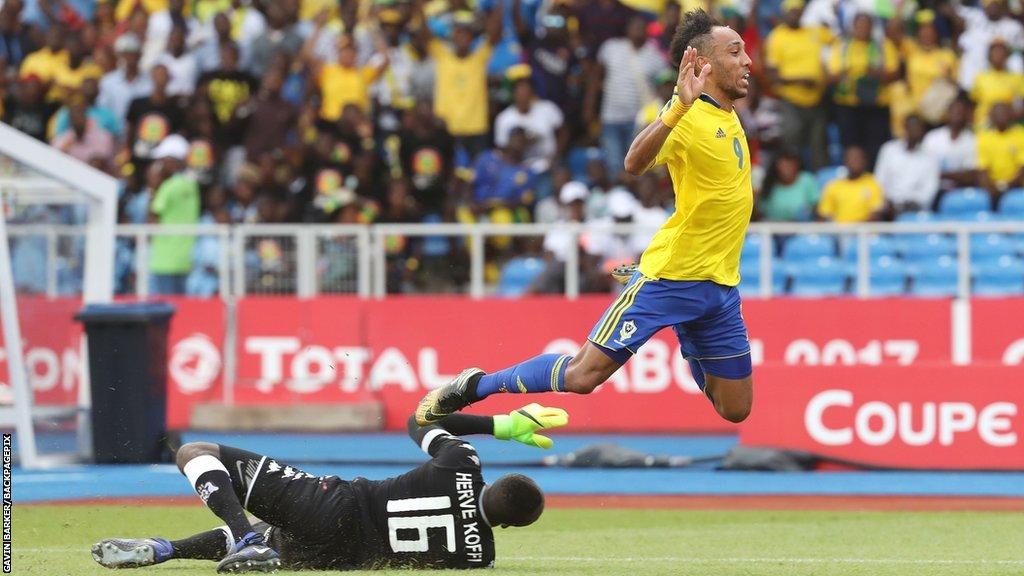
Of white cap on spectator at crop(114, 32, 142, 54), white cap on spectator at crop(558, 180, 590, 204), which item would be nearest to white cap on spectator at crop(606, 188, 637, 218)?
white cap on spectator at crop(558, 180, 590, 204)

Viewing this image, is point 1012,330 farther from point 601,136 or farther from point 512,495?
point 512,495

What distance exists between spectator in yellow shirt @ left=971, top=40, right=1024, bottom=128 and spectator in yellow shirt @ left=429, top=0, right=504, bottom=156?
5.34m

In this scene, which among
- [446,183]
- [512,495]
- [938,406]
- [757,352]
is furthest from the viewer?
[446,183]

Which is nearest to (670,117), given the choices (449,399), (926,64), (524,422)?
(524,422)

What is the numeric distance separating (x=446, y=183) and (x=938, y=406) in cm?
633

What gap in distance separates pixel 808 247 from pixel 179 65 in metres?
8.14

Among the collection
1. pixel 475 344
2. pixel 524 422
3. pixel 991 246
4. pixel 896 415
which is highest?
pixel 991 246

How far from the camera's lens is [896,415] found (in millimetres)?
14414

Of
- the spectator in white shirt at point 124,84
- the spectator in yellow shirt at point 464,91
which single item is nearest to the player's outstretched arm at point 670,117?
the spectator in yellow shirt at point 464,91

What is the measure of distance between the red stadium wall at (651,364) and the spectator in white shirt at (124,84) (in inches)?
155

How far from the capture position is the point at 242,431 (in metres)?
17.2

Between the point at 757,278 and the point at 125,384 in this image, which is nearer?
the point at 125,384

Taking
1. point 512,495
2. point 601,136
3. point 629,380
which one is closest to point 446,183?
point 601,136

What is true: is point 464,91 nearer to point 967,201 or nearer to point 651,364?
point 651,364
